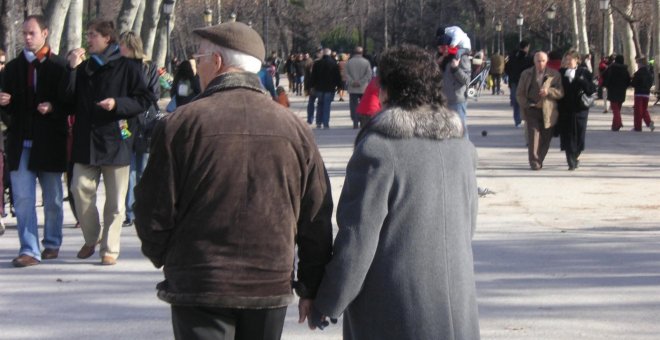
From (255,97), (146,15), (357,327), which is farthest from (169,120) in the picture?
(146,15)

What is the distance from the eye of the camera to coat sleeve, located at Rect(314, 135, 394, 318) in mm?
4473

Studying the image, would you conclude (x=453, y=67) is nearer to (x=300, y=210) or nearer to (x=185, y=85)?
(x=185, y=85)

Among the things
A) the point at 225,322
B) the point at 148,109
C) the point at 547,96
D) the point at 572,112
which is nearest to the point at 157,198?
the point at 225,322

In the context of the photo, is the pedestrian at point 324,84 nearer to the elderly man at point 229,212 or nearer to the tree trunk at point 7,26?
the tree trunk at point 7,26

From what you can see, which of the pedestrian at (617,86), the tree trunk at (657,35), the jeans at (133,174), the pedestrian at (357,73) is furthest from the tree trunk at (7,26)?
the tree trunk at (657,35)

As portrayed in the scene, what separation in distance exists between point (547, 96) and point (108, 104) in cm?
970

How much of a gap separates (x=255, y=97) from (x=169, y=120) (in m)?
0.33

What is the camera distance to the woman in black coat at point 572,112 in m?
18.1

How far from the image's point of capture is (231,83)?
460 centimetres

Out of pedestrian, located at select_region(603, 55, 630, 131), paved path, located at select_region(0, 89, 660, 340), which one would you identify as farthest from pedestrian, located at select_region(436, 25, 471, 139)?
pedestrian, located at select_region(603, 55, 630, 131)

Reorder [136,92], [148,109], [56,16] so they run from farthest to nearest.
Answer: [56,16] < [148,109] < [136,92]

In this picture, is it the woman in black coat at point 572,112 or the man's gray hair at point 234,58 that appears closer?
the man's gray hair at point 234,58

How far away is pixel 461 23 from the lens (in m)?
82.2

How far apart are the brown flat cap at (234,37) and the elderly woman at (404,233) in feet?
1.70
